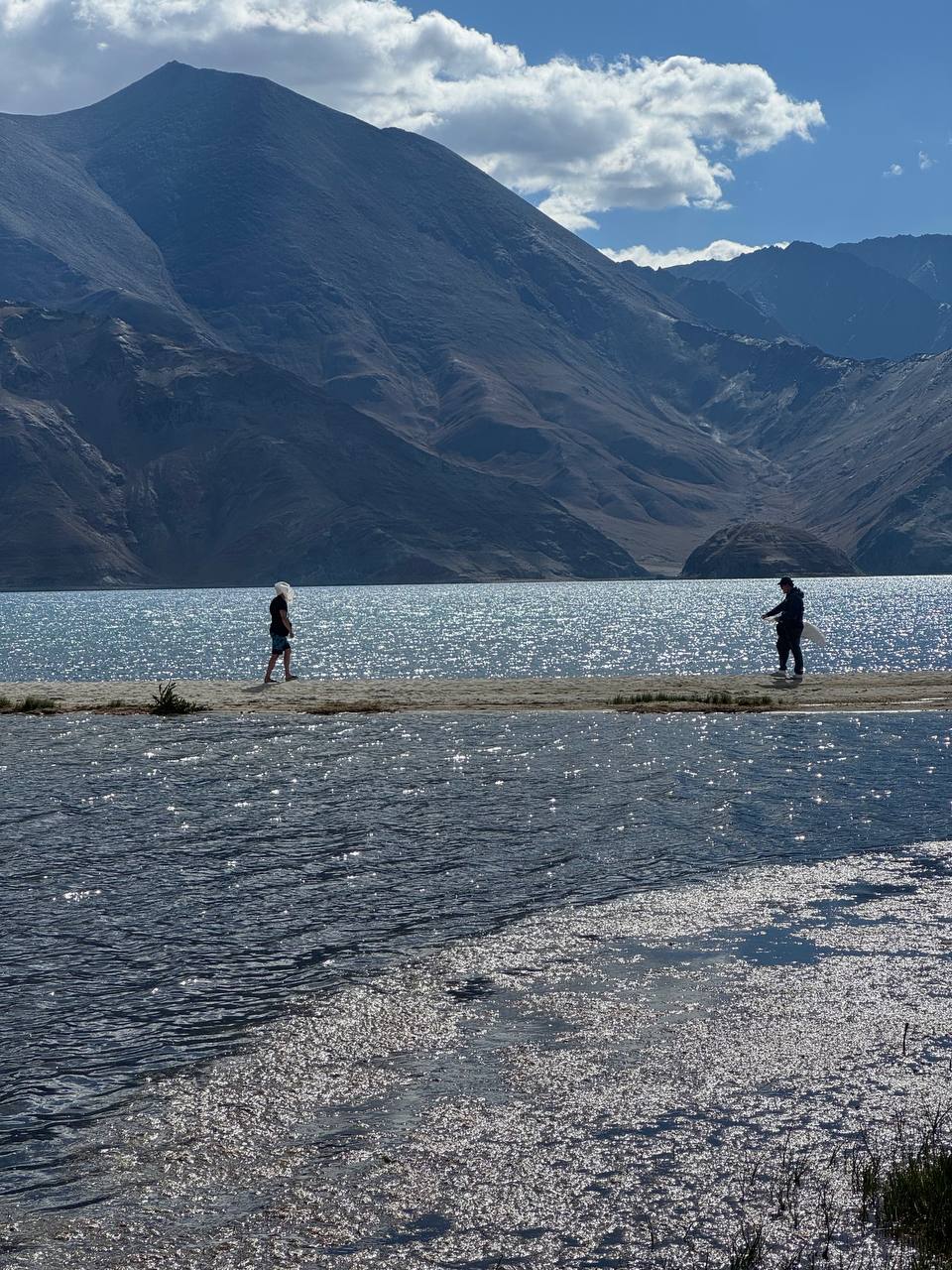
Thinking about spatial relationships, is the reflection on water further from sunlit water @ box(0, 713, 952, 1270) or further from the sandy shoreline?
the sandy shoreline

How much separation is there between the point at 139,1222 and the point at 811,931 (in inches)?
276

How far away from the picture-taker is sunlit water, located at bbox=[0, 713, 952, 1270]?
6629 millimetres

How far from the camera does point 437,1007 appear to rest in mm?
9641

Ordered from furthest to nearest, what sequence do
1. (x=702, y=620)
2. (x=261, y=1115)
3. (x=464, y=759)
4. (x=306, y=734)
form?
(x=702, y=620) → (x=306, y=734) → (x=464, y=759) → (x=261, y=1115)

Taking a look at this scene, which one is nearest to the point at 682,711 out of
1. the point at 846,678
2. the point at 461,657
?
the point at 846,678

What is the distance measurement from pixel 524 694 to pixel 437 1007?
25625 mm

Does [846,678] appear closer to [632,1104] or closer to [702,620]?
[632,1104]

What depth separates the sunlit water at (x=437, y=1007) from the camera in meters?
6.63

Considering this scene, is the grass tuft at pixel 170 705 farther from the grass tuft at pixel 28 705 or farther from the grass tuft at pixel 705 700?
the grass tuft at pixel 705 700

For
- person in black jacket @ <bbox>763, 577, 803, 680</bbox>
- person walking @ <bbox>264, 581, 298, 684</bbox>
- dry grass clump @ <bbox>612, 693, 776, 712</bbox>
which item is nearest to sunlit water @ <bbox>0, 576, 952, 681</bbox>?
person walking @ <bbox>264, 581, 298, 684</bbox>

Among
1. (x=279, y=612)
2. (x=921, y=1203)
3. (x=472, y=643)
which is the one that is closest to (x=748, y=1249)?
(x=921, y=1203)

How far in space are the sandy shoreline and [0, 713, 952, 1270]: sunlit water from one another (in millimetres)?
12423

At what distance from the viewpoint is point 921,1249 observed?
612 cm

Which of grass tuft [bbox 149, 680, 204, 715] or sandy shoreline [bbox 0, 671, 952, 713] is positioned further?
sandy shoreline [bbox 0, 671, 952, 713]
